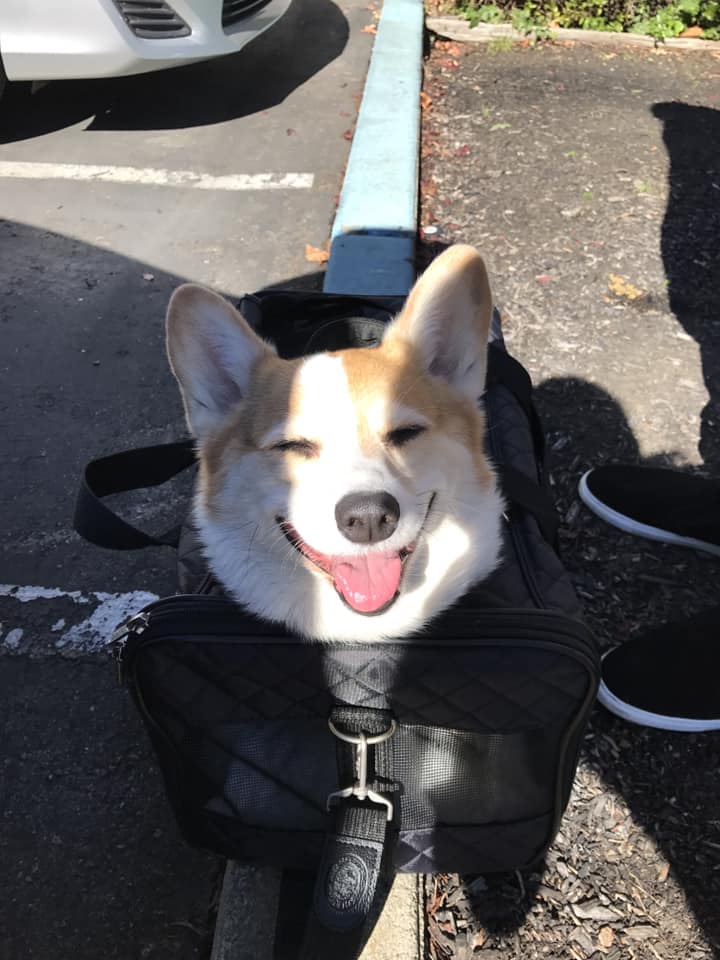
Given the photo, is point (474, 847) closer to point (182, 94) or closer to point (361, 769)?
point (361, 769)

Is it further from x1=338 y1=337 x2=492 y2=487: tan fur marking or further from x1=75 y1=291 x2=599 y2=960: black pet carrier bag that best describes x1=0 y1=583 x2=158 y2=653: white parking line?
x1=338 y1=337 x2=492 y2=487: tan fur marking

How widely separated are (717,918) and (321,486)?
1.44 metres

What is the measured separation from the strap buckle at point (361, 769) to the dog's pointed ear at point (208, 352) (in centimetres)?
85

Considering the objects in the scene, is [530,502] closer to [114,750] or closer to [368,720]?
[368,720]

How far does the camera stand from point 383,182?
14.1ft

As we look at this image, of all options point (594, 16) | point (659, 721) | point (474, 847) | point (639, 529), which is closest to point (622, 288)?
point (639, 529)

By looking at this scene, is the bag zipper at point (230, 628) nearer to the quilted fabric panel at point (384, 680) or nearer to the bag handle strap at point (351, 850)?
the quilted fabric panel at point (384, 680)

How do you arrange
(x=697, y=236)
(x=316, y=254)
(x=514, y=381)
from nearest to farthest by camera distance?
(x=514, y=381), (x=316, y=254), (x=697, y=236)

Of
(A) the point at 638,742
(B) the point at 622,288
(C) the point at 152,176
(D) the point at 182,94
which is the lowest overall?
(A) the point at 638,742

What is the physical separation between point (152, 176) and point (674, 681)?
4197 millimetres

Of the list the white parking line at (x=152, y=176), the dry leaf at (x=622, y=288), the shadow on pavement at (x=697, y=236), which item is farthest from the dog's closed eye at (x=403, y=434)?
the white parking line at (x=152, y=176)

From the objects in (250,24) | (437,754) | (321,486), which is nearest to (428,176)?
(250,24)

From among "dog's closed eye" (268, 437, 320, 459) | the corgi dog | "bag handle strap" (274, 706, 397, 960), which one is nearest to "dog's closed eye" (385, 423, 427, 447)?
the corgi dog

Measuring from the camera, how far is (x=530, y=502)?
189cm
